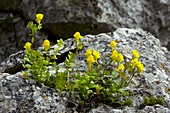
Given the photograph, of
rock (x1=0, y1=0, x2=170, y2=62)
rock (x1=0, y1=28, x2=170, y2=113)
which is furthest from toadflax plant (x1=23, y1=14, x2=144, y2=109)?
rock (x1=0, y1=0, x2=170, y2=62)

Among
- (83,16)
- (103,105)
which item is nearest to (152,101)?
(103,105)

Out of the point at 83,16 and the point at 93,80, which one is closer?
the point at 93,80

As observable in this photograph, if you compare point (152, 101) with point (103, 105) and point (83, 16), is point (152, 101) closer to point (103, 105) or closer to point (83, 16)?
point (103, 105)

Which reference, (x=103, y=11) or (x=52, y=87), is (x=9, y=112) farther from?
(x=103, y=11)

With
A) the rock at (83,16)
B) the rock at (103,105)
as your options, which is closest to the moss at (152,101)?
the rock at (103,105)

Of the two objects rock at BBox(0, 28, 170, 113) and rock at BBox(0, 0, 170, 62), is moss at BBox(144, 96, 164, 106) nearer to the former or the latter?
rock at BBox(0, 28, 170, 113)

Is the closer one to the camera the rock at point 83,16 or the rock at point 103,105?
the rock at point 103,105

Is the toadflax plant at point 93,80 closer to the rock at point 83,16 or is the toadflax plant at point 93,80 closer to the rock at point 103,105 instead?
the rock at point 103,105

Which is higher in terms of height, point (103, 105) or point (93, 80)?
point (93, 80)
